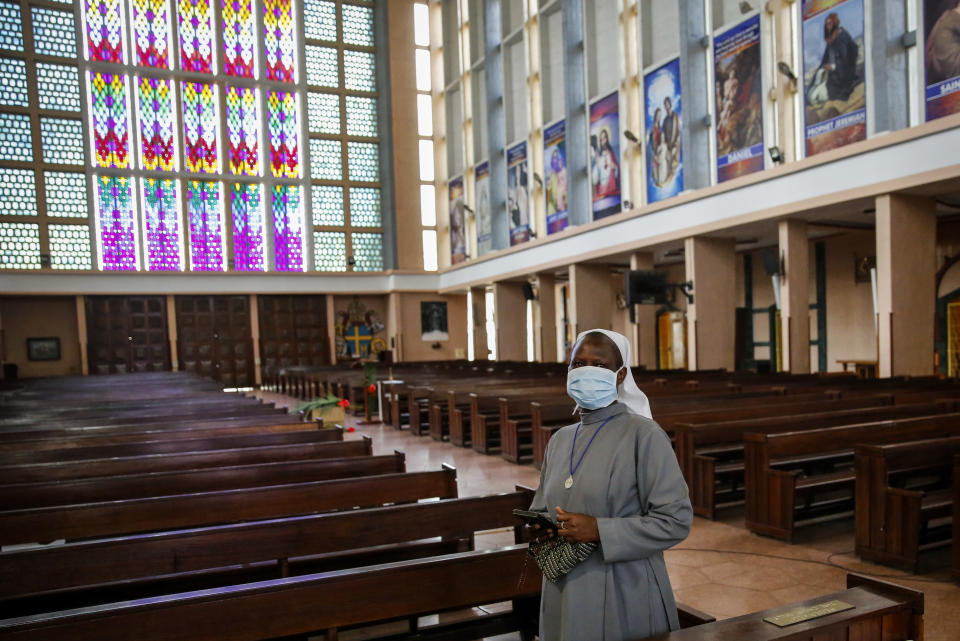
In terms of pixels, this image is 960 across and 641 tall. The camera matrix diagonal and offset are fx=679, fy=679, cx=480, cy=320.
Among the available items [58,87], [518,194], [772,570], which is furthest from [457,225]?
[772,570]

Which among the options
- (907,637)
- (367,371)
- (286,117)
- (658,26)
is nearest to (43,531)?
(907,637)

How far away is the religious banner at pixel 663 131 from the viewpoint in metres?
13.3

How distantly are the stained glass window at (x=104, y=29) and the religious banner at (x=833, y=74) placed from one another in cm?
1933

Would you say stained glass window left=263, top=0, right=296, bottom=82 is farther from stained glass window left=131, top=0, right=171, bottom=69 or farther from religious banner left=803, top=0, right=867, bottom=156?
religious banner left=803, top=0, right=867, bottom=156

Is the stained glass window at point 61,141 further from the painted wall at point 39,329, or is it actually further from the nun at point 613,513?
the nun at point 613,513

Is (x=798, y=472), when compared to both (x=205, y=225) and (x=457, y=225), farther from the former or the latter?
(x=205, y=225)

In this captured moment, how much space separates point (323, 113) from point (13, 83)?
887 centimetres

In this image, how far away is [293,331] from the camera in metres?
22.5

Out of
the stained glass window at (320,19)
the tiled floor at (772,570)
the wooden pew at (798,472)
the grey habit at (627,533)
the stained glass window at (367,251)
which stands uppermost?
the stained glass window at (320,19)

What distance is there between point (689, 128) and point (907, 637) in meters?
12.2

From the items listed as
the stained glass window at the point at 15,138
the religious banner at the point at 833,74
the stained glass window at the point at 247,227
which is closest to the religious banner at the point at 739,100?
the religious banner at the point at 833,74

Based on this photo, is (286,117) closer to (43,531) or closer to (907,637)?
(43,531)

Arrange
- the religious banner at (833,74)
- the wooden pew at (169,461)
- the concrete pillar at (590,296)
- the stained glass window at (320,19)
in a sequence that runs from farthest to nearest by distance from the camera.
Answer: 1. the stained glass window at (320,19)
2. the concrete pillar at (590,296)
3. the religious banner at (833,74)
4. the wooden pew at (169,461)

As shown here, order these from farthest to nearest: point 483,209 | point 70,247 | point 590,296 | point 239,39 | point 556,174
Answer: point 239,39
point 483,209
point 70,247
point 556,174
point 590,296
